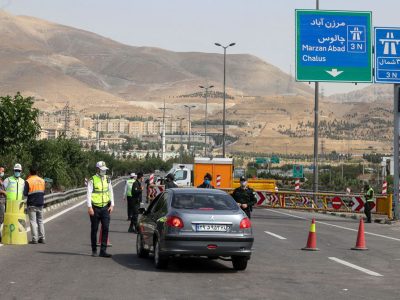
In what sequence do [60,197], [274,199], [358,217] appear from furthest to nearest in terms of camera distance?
[274,199] < [60,197] < [358,217]

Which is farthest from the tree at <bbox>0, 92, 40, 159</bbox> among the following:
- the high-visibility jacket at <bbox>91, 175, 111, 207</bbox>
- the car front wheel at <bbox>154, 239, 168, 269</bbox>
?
the car front wheel at <bbox>154, 239, 168, 269</bbox>

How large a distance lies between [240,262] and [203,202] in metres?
1.22

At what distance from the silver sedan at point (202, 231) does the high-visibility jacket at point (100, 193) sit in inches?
81.5

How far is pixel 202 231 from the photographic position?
573 inches

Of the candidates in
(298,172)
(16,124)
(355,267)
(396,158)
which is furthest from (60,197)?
(355,267)

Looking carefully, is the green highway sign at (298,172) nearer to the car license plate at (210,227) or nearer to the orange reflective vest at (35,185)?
the orange reflective vest at (35,185)

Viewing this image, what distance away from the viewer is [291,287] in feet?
42.7

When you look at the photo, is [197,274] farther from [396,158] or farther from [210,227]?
[396,158]

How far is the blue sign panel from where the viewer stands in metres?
36.2

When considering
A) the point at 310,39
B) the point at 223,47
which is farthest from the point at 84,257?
the point at 223,47

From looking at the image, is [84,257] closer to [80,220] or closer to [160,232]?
[160,232]

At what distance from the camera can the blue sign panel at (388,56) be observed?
36.2m

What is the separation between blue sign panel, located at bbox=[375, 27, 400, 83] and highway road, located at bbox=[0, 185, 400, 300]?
15.7 metres

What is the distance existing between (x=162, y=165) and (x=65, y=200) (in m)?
143
